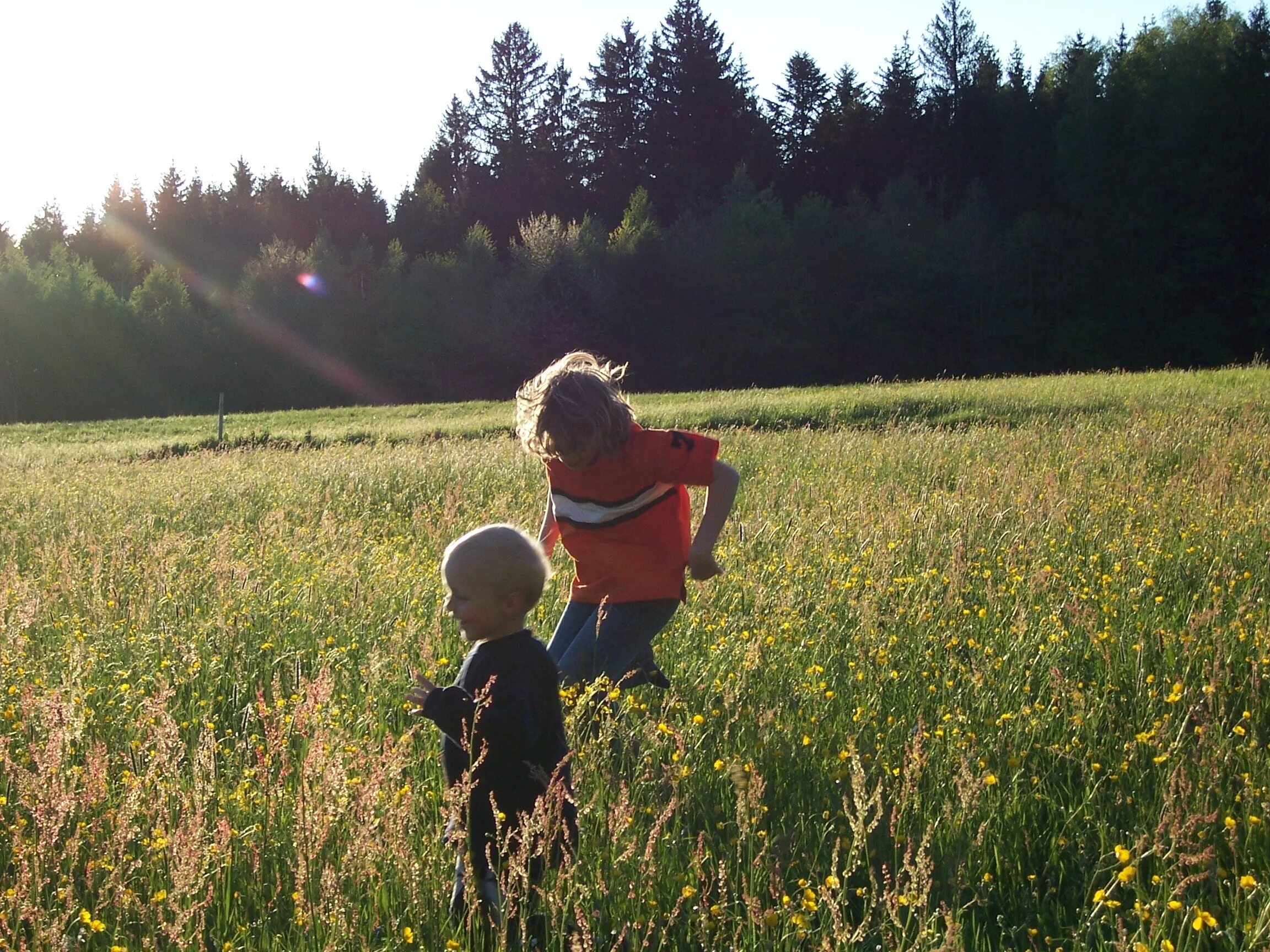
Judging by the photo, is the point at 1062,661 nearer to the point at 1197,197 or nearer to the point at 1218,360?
the point at 1218,360

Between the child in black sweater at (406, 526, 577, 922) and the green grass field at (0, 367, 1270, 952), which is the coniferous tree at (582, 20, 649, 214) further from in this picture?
the child in black sweater at (406, 526, 577, 922)

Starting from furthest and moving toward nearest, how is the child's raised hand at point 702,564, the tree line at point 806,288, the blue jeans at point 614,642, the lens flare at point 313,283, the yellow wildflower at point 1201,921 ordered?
the lens flare at point 313,283 < the tree line at point 806,288 < the blue jeans at point 614,642 < the child's raised hand at point 702,564 < the yellow wildflower at point 1201,921

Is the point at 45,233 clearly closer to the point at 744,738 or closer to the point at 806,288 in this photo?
the point at 806,288

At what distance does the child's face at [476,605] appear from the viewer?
8.27 ft

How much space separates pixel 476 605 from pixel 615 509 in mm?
1082

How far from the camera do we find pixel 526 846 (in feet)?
6.55

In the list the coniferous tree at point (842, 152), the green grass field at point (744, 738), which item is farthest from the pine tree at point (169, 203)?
the green grass field at point (744, 738)

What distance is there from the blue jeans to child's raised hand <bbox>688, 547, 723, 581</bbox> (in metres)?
0.24

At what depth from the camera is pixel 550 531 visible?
12.5 feet

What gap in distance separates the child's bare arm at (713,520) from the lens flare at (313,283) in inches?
1966

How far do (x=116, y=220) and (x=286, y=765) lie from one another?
3262 inches

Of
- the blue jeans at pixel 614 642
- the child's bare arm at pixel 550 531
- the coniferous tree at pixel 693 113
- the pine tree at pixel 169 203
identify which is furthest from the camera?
the pine tree at pixel 169 203

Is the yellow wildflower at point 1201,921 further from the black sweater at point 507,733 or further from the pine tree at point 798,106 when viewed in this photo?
the pine tree at point 798,106

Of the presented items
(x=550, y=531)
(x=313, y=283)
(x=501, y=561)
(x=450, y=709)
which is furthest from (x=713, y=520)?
(x=313, y=283)
